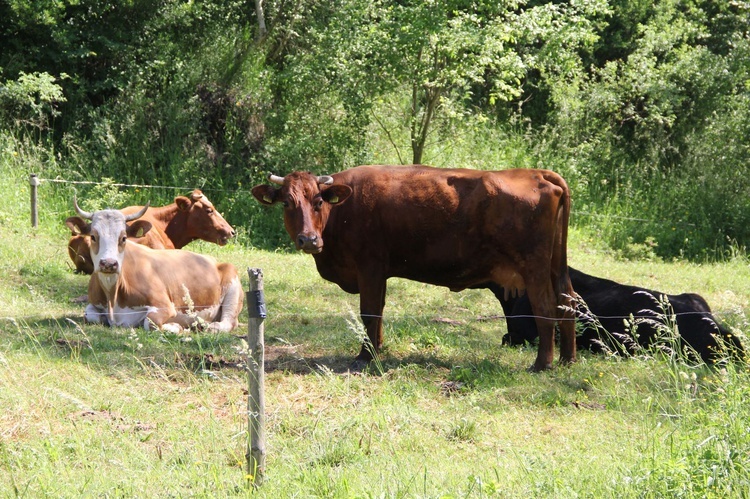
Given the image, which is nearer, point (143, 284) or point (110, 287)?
point (110, 287)

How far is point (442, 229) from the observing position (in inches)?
349

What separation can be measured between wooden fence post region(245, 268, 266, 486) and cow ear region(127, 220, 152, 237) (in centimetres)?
591

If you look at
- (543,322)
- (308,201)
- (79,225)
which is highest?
(308,201)

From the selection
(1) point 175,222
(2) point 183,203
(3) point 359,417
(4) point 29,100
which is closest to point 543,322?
(3) point 359,417

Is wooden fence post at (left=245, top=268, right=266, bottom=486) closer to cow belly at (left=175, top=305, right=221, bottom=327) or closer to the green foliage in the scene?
cow belly at (left=175, top=305, right=221, bottom=327)

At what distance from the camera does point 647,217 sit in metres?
20.0

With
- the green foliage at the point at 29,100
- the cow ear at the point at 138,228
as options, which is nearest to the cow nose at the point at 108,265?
the cow ear at the point at 138,228

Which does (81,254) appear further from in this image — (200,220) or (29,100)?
(29,100)

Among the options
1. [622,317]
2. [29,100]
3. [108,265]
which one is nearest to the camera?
[622,317]

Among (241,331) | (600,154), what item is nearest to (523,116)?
(600,154)

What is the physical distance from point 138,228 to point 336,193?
132 inches

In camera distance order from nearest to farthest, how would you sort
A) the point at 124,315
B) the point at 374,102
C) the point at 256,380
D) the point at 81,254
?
the point at 256,380
the point at 124,315
the point at 81,254
the point at 374,102

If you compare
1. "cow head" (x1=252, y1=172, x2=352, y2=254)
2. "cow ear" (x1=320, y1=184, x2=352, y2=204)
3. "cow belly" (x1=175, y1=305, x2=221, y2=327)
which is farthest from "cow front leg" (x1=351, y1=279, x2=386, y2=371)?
"cow belly" (x1=175, y1=305, x2=221, y2=327)

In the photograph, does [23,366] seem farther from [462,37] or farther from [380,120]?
[380,120]
